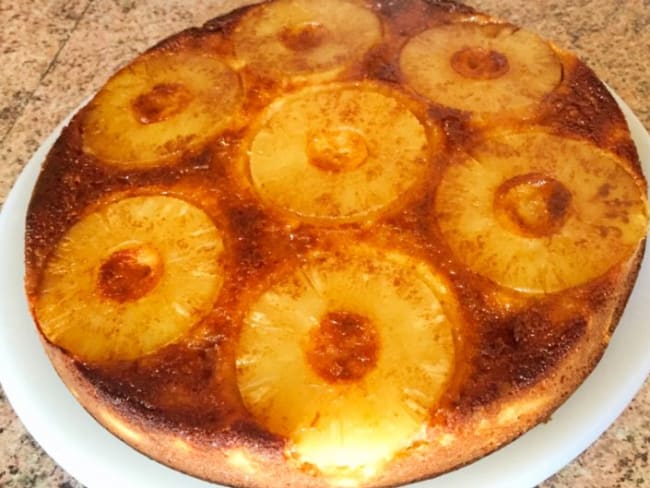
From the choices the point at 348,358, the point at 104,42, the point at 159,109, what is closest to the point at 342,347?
the point at 348,358

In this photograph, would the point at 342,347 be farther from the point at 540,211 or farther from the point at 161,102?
the point at 161,102

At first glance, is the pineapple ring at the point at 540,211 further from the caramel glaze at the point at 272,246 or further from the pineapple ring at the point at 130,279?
→ the pineapple ring at the point at 130,279

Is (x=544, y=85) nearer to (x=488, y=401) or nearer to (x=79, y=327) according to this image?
(x=488, y=401)

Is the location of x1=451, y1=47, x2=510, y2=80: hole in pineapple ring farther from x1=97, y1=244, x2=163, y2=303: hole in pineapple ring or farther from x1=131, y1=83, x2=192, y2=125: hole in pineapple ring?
x1=97, y1=244, x2=163, y2=303: hole in pineapple ring

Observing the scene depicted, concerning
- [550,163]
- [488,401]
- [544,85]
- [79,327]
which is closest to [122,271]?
[79,327]

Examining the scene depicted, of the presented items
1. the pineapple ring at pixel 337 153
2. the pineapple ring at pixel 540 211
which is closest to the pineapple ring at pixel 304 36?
the pineapple ring at pixel 337 153

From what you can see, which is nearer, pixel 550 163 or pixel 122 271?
pixel 122 271
